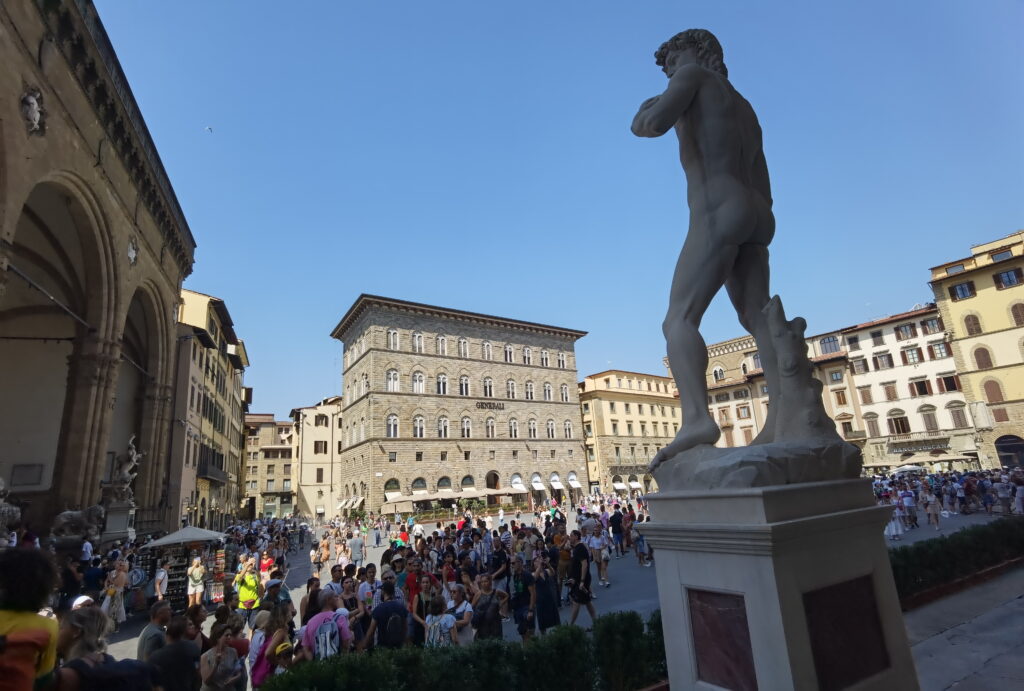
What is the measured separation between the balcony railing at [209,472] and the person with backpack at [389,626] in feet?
88.0

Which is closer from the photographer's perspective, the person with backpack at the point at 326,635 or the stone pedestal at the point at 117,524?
the person with backpack at the point at 326,635

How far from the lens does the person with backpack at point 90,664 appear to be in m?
2.44

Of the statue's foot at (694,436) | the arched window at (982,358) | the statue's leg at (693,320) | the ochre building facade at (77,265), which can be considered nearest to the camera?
the statue's foot at (694,436)

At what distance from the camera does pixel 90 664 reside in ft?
8.27

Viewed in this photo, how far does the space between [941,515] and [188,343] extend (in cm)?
3290

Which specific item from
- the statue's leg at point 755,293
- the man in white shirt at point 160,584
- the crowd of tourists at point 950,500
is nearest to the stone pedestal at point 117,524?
the man in white shirt at point 160,584

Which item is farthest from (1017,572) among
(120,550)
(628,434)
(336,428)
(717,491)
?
(336,428)

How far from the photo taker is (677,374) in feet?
10.5

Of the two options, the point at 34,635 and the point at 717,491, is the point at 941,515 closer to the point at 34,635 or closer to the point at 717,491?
the point at 717,491

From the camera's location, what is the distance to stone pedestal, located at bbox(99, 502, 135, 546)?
1426cm

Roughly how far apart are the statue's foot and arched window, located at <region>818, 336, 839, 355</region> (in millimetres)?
53061

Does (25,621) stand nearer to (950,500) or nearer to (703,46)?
(703,46)

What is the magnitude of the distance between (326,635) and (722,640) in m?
4.18

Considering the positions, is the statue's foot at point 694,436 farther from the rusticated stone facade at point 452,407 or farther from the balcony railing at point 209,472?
the rusticated stone facade at point 452,407
